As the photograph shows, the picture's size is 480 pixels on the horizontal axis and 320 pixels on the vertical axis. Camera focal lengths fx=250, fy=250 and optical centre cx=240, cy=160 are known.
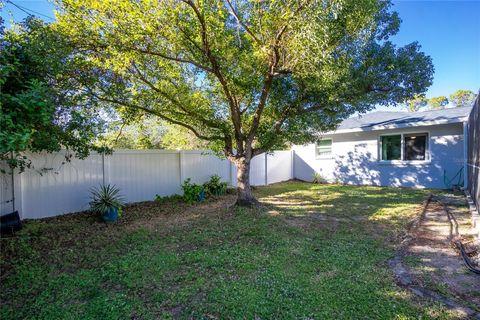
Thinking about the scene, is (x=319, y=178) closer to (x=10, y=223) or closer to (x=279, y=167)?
(x=279, y=167)

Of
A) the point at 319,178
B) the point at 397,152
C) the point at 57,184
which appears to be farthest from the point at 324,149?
the point at 57,184

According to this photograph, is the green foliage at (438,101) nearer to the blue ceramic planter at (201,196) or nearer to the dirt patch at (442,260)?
the dirt patch at (442,260)

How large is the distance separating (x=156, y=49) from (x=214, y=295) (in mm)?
4927

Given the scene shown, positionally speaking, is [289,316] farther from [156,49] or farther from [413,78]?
[413,78]

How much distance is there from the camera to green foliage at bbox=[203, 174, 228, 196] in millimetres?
8901

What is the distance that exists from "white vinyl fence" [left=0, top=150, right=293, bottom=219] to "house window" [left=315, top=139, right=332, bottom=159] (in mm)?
5497

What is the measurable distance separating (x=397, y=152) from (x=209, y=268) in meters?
10.4

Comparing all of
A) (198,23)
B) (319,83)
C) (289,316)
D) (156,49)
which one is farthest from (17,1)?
(289,316)

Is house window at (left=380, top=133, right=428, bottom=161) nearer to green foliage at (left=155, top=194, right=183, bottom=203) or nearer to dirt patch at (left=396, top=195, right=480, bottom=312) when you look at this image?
dirt patch at (left=396, top=195, right=480, bottom=312)

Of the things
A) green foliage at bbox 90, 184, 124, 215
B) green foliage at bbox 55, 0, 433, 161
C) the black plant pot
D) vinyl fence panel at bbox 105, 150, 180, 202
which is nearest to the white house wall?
green foliage at bbox 55, 0, 433, 161

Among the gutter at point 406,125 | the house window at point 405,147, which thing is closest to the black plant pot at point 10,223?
the gutter at point 406,125

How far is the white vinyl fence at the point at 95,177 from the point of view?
210 inches

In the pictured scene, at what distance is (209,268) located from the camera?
329 centimetres

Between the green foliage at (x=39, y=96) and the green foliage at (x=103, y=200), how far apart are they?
1.41 meters
